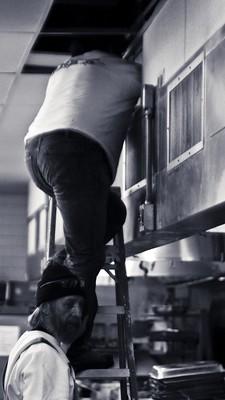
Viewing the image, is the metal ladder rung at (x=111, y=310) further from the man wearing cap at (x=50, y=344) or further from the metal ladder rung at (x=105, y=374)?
the man wearing cap at (x=50, y=344)

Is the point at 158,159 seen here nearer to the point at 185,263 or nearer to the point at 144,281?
the point at 185,263

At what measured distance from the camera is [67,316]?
2.97 metres

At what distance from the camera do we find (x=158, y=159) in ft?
11.8

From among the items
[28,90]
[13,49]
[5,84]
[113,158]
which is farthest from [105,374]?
[28,90]

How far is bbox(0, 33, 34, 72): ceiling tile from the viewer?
449cm

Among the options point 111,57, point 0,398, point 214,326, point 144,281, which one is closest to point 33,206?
point 144,281

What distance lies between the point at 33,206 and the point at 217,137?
6.91 meters

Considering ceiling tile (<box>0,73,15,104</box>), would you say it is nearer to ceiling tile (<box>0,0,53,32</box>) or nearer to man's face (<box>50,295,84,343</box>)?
ceiling tile (<box>0,0,53,32</box>)

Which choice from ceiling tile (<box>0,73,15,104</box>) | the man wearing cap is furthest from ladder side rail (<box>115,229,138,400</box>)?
ceiling tile (<box>0,73,15,104</box>)

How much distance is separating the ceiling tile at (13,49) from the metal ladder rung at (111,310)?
1609 mm

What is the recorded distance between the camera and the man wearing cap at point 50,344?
2625 mm

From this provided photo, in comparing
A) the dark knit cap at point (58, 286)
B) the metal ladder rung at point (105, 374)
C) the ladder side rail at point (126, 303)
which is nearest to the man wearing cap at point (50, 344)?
the dark knit cap at point (58, 286)

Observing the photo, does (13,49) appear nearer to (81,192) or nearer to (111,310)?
(81,192)

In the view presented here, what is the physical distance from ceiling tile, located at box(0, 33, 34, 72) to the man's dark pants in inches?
42.2
